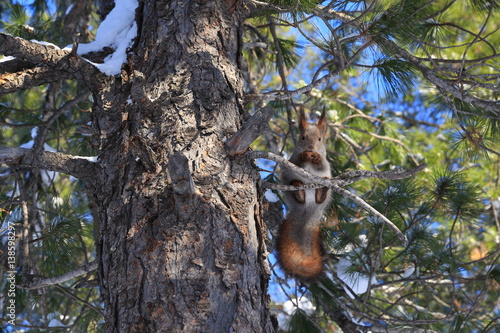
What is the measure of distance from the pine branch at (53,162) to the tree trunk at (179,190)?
9 cm

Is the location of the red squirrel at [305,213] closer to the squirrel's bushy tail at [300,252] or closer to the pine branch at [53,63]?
the squirrel's bushy tail at [300,252]

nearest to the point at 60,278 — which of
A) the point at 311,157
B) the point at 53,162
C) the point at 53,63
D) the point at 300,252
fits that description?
the point at 53,162

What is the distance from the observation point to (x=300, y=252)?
2830mm

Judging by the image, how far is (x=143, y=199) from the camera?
186 centimetres

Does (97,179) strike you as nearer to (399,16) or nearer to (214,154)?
(214,154)

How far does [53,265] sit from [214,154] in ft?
5.04

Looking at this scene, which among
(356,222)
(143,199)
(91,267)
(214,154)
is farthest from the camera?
(356,222)

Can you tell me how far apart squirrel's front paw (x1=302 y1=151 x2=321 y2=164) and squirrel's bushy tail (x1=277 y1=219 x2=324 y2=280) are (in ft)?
1.45

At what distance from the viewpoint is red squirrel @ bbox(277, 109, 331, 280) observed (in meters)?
2.77

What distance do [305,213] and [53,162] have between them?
1.60 meters

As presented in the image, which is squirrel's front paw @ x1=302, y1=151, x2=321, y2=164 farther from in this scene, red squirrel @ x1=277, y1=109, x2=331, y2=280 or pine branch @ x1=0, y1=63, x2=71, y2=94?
pine branch @ x1=0, y1=63, x2=71, y2=94

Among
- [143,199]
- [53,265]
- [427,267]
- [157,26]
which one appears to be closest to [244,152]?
[143,199]

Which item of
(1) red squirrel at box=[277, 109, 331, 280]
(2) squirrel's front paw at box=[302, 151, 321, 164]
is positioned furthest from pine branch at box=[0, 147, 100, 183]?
(2) squirrel's front paw at box=[302, 151, 321, 164]

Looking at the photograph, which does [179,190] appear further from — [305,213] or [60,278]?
[305,213]
